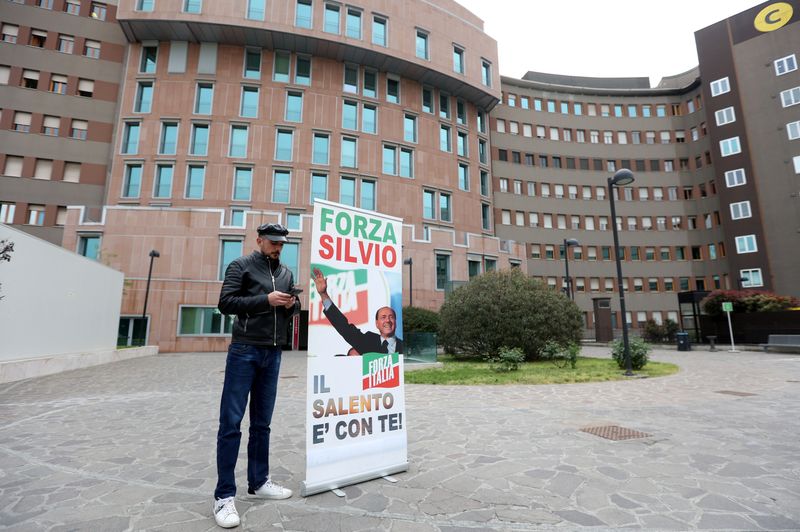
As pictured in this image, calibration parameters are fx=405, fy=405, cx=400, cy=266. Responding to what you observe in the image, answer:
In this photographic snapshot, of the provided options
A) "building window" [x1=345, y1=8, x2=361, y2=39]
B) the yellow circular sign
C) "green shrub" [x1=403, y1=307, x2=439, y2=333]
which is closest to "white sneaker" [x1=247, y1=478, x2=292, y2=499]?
"green shrub" [x1=403, y1=307, x2=439, y2=333]

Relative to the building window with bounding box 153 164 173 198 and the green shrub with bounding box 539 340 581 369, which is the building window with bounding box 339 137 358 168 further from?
the green shrub with bounding box 539 340 581 369

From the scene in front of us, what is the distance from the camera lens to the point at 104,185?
106 feet

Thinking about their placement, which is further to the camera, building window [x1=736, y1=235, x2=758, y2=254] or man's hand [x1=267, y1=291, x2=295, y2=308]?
building window [x1=736, y1=235, x2=758, y2=254]

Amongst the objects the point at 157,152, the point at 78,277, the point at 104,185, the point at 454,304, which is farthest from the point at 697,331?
the point at 104,185

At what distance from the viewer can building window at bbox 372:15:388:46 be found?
3553 cm

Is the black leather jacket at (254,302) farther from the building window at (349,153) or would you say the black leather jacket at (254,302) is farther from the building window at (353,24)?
the building window at (353,24)

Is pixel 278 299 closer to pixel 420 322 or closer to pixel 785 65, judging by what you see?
pixel 420 322

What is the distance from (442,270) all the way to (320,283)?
28.9m

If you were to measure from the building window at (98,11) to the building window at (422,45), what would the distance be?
26.9 meters

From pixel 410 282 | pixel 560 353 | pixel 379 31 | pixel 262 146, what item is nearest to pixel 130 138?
pixel 262 146

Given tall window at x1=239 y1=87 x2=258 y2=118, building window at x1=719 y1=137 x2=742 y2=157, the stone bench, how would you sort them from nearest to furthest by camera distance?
1. the stone bench
2. tall window at x1=239 y1=87 x2=258 y2=118
3. building window at x1=719 y1=137 x2=742 y2=157

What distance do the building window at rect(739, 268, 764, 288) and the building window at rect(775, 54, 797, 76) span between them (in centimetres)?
1848

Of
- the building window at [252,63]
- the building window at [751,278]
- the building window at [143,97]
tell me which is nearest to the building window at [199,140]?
the building window at [143,97]

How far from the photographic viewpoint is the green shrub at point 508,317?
1627 cm
